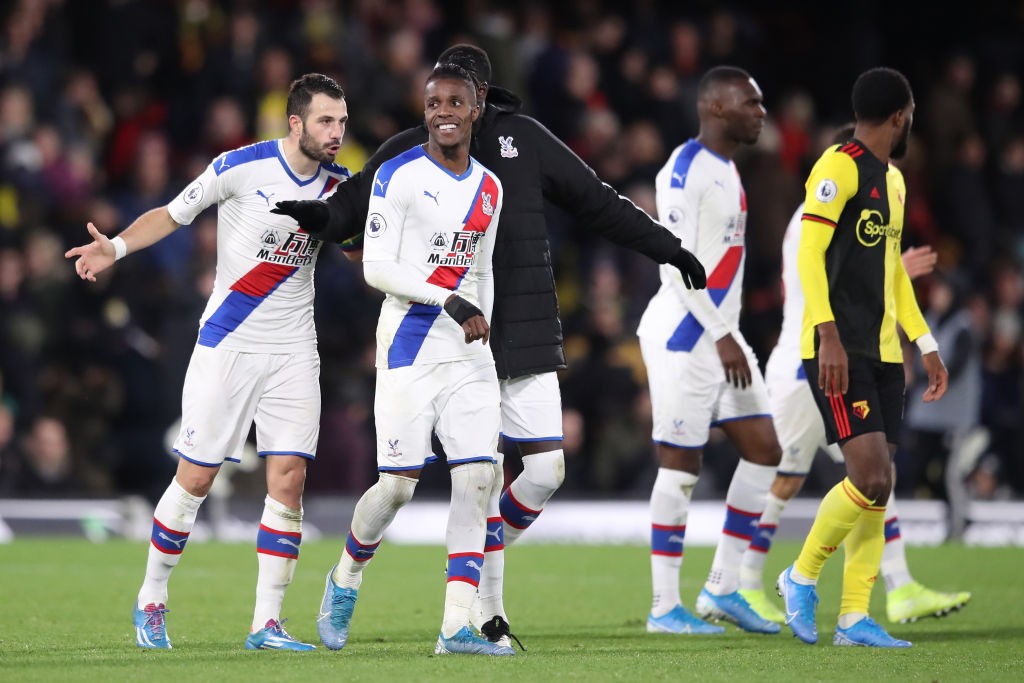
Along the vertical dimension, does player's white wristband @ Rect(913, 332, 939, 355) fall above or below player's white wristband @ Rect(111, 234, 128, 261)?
below

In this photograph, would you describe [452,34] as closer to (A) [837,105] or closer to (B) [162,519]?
(A) [837,105]

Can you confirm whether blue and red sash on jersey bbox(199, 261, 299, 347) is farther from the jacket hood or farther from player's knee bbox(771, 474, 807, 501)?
player's knee bbox(771, 474, 807, 501)

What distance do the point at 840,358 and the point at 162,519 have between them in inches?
126

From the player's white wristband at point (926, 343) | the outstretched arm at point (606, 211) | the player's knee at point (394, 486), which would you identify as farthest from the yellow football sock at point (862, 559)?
the player's knee at point (394, 486)

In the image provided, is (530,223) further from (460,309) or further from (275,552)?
(275,552)

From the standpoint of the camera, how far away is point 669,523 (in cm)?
855

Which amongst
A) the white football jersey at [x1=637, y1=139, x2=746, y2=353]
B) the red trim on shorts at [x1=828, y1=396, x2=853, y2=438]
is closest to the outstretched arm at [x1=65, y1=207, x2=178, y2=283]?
the white football jersey at [x1=637, y1=139, x2=746, y2=353]

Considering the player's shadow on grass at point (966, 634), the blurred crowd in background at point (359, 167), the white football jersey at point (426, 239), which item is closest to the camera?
the white football jersey at point (426, 239)

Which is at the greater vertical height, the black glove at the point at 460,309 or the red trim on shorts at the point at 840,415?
the black glove at the point at 460,309

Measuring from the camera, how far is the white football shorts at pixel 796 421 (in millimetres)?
9203

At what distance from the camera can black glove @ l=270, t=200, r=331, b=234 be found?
7051 millimetres

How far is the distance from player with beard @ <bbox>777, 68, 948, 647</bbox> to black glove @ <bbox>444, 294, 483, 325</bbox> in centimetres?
174

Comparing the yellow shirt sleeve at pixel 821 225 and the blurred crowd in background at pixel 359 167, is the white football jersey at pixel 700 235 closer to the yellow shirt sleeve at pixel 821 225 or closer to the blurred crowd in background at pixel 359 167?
the yellow shirt sleeve at pixel 821 225

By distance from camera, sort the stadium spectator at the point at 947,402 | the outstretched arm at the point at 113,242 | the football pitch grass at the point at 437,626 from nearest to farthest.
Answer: the football pitch grass at the point at 437,626
the outstretched arm at the point at 113,242
the stadium spectator at the point at 947,402
